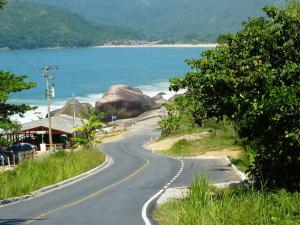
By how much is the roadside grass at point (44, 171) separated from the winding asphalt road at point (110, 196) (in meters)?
0.94

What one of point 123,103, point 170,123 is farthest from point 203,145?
point 123,103

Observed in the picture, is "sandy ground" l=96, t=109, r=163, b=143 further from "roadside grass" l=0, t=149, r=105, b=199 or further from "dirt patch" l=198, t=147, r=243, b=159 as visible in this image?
"roadside grass" l=0, t=149, r=105, b=199

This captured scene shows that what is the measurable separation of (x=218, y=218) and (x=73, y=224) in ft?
16.3

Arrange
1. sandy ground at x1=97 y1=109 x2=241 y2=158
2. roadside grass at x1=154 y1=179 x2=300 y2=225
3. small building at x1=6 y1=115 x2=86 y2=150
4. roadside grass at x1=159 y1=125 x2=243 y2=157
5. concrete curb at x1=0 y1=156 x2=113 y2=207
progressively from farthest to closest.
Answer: small building at x1=6 y1=115 x2=86 y2=150 → roadside grass at x1=159 y1=125 x2=243 y2=157 → sandy ground at x1=97 y1=109 x2=241 y2=158 → concrete curb at x1=0 y1=156 x2=113 y2=207 → roadside grass at x1=154 y1=179 x2=300 y2=225

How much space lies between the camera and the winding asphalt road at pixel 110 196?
18.7 meters

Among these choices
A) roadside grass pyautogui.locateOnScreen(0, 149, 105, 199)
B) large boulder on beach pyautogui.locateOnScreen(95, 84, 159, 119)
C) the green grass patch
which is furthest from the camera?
large boulder on beach pyautogui.locateOnScreen(95, 84, 159, 119)

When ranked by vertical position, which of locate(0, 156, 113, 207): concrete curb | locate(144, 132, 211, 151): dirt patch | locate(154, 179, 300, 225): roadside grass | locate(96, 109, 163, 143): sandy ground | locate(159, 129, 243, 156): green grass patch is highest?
locate(154, 179, 300, 225): roadside grass

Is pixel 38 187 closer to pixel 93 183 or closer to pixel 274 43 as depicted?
pixel 93 183

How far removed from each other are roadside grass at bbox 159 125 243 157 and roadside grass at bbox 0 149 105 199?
15752mm

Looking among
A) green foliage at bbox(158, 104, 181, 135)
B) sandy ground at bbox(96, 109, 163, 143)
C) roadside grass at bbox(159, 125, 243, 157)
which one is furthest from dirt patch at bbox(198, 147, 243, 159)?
sandy ground at bbox(96, 109, 163, 143)

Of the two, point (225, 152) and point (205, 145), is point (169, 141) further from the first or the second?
point (225, 152)

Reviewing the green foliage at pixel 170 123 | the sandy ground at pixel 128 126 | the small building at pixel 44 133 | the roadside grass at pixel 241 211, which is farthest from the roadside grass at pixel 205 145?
the roadside grass at pixel 241 211

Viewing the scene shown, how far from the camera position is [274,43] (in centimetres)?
1898

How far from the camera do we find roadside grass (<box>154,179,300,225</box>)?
1412 cm
